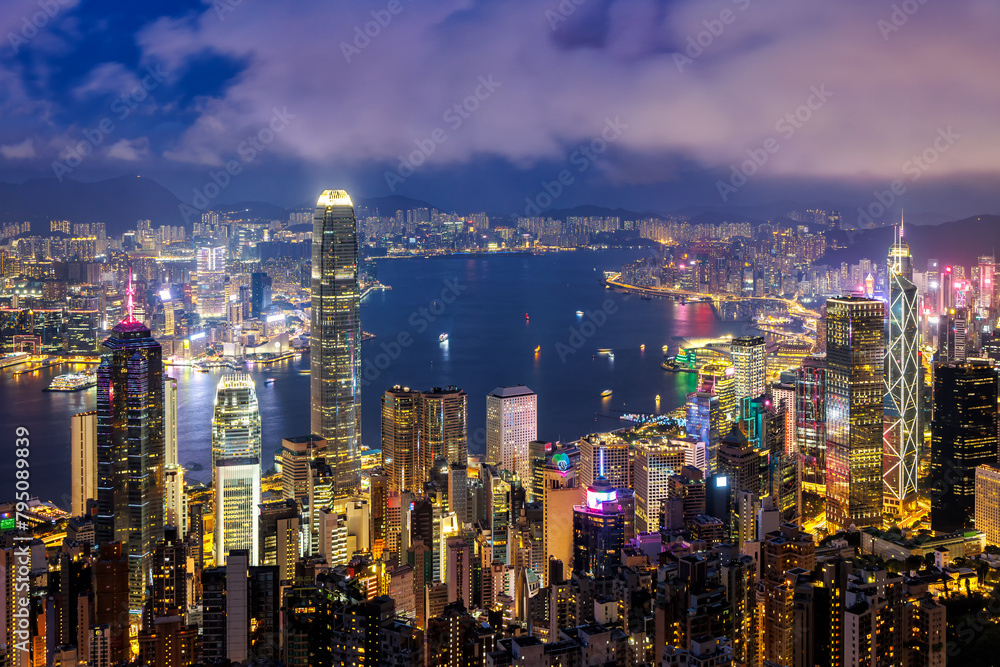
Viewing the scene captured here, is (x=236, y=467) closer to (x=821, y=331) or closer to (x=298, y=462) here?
(x=298, y=462)

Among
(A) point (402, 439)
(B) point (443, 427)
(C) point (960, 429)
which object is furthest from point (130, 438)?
(C) point (960, 429)

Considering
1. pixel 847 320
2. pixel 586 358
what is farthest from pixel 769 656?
pixel 586 358

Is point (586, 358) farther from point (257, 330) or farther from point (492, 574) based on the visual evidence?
point (492, 574)

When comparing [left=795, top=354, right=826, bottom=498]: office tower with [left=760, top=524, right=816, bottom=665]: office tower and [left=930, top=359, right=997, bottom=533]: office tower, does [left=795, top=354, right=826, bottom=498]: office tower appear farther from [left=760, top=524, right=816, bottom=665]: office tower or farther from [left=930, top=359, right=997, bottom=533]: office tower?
[left=760, top=524, right=816, bottom=665]: office tower

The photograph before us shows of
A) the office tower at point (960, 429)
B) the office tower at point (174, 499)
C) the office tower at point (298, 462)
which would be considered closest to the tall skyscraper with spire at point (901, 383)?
the office tower at point (960, 429)

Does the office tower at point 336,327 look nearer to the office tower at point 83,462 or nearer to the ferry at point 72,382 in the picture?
the office tower at point 83,462

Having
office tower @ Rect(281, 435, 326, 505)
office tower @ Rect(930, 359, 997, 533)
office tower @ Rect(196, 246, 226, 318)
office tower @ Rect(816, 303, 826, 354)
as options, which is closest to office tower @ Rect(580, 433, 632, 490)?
office tower @ Rect(281, 435, 326, 505)
